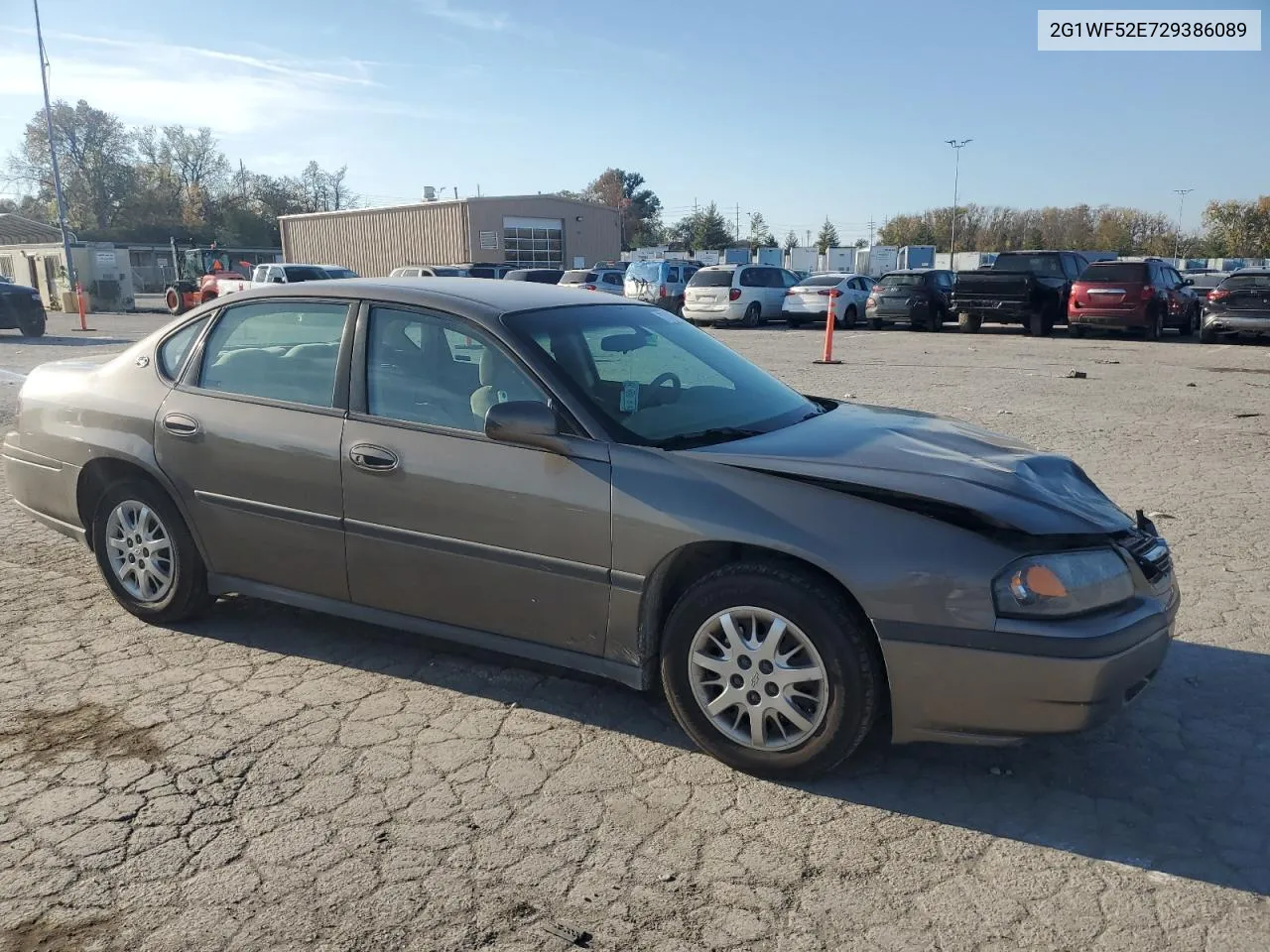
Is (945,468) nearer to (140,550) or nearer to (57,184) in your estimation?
(140,550)

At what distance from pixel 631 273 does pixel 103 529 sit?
1059 inches

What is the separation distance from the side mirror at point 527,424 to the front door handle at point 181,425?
155cm

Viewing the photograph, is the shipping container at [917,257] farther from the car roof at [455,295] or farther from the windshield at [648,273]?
the car roof at [455,295]

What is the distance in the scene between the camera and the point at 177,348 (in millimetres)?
4516

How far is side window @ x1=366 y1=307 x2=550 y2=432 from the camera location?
3.71 m

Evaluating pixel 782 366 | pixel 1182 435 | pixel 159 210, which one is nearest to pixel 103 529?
pixel 1182 435

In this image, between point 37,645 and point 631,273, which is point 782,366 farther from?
point 631,273

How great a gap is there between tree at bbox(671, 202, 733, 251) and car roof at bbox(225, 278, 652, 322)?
82.8 m

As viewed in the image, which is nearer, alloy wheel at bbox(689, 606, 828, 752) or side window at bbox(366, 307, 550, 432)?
alloy wheel at bbox(689, 606, 828, 752)

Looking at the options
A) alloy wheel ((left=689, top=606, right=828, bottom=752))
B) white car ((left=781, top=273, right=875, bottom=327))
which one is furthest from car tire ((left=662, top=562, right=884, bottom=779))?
white car ((left=781, top=273, right=875, bottom=327))

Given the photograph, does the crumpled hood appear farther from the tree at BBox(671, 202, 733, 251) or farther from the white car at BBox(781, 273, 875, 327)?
the tree at BBox(671, 202, 733, 251)

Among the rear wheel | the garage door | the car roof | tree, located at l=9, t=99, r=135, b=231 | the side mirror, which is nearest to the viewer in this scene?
the side mirror

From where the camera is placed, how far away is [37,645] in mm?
4348

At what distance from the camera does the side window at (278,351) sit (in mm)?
4066
